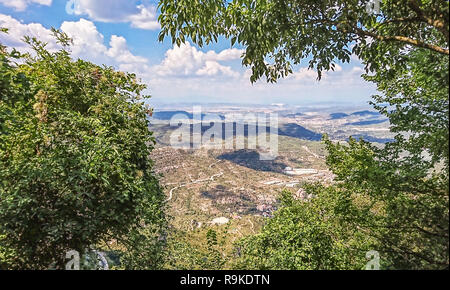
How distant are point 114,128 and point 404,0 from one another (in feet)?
27.9

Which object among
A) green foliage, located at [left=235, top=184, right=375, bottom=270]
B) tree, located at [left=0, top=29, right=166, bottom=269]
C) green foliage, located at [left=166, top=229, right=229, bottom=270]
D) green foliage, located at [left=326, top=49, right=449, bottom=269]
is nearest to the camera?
green foliage, located at [left=326, top=49, right=449, bottom=269]

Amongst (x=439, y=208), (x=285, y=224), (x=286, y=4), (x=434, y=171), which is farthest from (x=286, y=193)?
(x=286, y=4)

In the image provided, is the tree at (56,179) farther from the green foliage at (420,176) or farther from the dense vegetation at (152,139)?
the green foliage at (420,176)

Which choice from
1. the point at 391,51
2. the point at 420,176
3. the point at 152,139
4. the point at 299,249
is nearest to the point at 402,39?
the point at 391,51

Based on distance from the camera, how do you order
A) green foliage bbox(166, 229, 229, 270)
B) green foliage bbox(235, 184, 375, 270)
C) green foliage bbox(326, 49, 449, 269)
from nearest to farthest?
→ green foliage bbox(326, 49, 449, 269) < green foliage bbox(235, 184, 375, 270) < green foliage bbox(166, 229, 229, 270)

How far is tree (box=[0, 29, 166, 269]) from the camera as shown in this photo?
19.4ft

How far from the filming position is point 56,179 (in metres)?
6.22

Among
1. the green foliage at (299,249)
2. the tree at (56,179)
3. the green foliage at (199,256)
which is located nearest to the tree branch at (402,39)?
the green foliage at (299,249)

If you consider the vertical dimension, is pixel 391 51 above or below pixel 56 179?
above

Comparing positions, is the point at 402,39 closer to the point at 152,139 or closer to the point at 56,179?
the point at 152,139

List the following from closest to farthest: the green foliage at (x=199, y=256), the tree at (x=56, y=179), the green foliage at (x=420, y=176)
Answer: the green foliage at (x=420, y=176) → the tree at (x=56, y=179) → the green foliage at (x=199, y=256)

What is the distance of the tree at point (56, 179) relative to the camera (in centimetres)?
590

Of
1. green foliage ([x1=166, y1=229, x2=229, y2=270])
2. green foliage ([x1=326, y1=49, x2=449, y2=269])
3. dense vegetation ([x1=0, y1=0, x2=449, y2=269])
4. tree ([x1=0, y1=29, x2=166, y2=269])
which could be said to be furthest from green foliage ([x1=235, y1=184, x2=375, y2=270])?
tree ([x1=0, y1=29, x2=166, y2=269])

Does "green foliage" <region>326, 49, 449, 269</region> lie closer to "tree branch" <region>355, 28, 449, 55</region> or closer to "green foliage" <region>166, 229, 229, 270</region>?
"tree branch" <region>355, 28, 449, 55</region>
